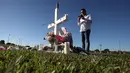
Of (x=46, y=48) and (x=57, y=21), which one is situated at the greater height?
(x=57, y=21)

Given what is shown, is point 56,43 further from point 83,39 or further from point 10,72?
point 10,72

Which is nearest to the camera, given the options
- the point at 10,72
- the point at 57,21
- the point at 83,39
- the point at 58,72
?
the point at 10,72

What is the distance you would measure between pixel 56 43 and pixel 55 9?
303cm

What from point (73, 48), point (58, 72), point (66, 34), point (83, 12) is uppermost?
point (83, 12)

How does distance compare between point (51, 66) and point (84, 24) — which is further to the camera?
point (84, 24)

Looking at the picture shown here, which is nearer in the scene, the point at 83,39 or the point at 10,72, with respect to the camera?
the point at 10,72

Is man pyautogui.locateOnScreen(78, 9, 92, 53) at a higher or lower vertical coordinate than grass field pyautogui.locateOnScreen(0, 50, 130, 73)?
higher

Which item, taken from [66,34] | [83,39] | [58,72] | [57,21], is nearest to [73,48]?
[83,39]

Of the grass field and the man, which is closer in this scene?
the grass field

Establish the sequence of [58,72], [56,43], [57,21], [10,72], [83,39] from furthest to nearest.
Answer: [57,21] → [56,43] → [83,39] → [58,72] → [10,72]

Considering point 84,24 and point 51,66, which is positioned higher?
point 84,24

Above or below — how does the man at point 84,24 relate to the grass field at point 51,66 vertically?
above

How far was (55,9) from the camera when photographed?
13.8m

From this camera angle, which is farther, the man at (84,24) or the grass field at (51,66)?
the man at (84,24)
